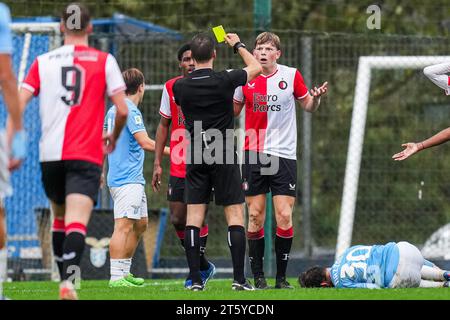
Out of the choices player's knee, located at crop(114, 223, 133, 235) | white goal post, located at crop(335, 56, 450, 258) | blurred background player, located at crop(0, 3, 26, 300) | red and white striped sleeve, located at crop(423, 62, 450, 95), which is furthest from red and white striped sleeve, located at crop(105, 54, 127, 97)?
white goal post, located at crop(335, 56, 450, 258)

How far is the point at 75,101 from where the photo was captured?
7.91 metres

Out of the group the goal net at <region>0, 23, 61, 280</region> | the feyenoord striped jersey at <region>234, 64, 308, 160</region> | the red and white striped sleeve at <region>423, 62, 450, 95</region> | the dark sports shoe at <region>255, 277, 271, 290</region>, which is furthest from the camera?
the goal net at <region>0, 23, 61, 280</region>

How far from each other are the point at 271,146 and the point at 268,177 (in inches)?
11.5

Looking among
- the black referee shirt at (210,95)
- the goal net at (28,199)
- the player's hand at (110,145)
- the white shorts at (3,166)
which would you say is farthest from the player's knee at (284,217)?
the goal net at (28,199)

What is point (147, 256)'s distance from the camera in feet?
49.0

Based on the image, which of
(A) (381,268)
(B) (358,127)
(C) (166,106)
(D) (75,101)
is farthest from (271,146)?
(B) (358,127)

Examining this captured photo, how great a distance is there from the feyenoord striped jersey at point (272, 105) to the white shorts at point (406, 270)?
1.59 m

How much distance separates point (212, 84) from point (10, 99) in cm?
219

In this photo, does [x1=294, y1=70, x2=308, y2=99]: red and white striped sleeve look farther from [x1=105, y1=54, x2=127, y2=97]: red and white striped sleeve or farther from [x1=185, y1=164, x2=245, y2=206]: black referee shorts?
[x1=105, y1=54, x2=127, y2=97]: red and white striped sleeve

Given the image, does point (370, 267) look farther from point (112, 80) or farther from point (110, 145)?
point (112, 80)

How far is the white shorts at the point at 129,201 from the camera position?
1095cm

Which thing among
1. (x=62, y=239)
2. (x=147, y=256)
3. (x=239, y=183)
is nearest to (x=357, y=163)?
(x=147, y=256)

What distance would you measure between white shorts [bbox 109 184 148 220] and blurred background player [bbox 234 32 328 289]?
3.92ft

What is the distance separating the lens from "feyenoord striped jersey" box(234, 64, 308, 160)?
1047 centimetres
